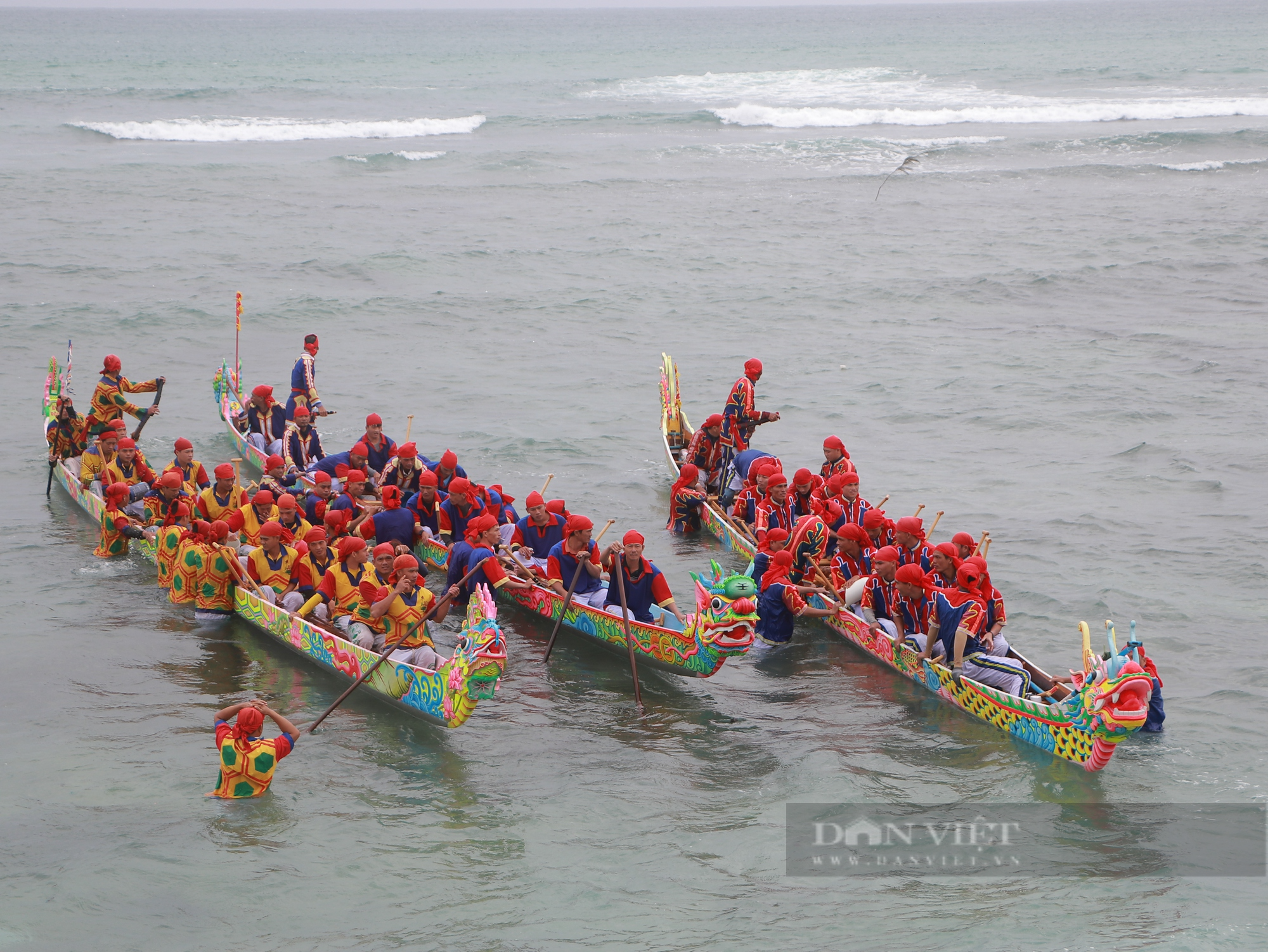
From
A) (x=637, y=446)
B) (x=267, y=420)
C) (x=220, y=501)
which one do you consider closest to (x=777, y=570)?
(x=220, y=501)

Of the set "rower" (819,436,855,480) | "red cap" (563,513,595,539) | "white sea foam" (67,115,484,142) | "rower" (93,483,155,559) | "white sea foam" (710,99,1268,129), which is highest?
"white sea foam" (710,99,1268,129)

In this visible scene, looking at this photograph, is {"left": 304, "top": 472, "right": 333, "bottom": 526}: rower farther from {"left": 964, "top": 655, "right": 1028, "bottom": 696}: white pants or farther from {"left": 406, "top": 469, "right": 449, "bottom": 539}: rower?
{"left": 964, "top": 655, "right": 1028, "bottom": 696}: white pants

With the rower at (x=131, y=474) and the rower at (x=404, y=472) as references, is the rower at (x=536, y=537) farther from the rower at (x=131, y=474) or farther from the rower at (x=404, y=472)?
the rower at (x=131, y=474)

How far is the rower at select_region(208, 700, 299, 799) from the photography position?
10.2 meters

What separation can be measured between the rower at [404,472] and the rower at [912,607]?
6205 mm

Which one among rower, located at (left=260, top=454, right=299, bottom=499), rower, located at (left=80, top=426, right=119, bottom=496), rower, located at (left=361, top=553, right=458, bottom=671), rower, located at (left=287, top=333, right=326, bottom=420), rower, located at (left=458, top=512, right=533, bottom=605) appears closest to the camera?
rower, located at (left=361, top=553, right=458, bottom=671)

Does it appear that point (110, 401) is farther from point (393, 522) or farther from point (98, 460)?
point (393, 522)

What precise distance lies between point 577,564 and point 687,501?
3.92 metres

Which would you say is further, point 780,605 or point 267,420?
point 267,420

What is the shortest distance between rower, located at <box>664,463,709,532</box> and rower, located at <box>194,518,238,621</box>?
6072 mm

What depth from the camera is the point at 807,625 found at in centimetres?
1447

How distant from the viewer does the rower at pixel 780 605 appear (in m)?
13.4

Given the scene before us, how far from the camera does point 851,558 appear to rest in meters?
13.8

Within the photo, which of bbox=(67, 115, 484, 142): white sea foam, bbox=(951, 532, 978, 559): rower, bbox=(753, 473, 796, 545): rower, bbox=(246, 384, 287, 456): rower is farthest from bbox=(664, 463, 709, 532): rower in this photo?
bbox=(67, 115, 484, 142): white sea foam
